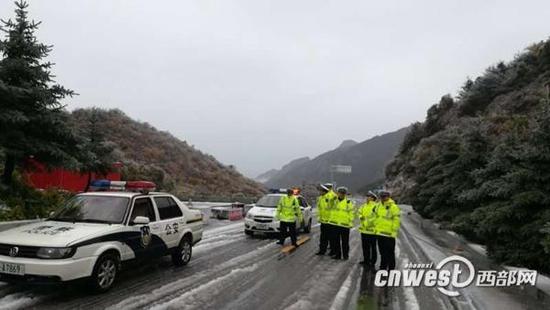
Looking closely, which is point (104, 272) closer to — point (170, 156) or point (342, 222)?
point (342, 222)

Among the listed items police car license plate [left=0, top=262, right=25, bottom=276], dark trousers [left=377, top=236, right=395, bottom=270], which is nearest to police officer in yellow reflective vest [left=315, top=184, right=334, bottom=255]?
dark trousers [left=377, top=236, right=395, bottom=270]

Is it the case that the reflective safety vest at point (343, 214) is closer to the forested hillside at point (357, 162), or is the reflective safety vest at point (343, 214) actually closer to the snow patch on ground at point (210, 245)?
the snow patch on ground at point (210, 245)

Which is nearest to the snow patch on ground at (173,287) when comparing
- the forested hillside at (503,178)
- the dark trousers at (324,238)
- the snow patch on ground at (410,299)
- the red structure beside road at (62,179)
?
the dark trousers at (324,238)

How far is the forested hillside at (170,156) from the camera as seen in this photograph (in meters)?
54.2

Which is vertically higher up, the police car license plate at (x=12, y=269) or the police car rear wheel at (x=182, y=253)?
the police car license plate at (x=12, y=269)

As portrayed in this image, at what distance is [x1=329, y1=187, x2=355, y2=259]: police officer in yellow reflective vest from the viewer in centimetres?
1223

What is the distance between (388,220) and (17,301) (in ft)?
24.1

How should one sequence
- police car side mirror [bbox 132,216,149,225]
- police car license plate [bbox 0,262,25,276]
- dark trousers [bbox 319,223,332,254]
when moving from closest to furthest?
police car license plate [bbox 0,262,25,276], police car side mirror [bbox 132,216,149,225], dark trousers [bbox 319,223,332,254]

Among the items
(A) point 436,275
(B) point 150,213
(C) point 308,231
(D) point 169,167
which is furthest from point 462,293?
Result: (D) point 169,167

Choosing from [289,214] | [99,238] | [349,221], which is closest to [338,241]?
[349,221]

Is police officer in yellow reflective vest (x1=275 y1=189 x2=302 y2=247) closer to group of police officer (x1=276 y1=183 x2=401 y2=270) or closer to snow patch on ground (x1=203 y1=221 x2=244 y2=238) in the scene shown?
group of police officer (x1=276 y1=183 x2=401 y2=270)

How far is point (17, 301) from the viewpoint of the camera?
6.85 metres

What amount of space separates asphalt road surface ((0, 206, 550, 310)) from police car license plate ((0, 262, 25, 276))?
43 cm

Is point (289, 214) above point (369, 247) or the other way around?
above
